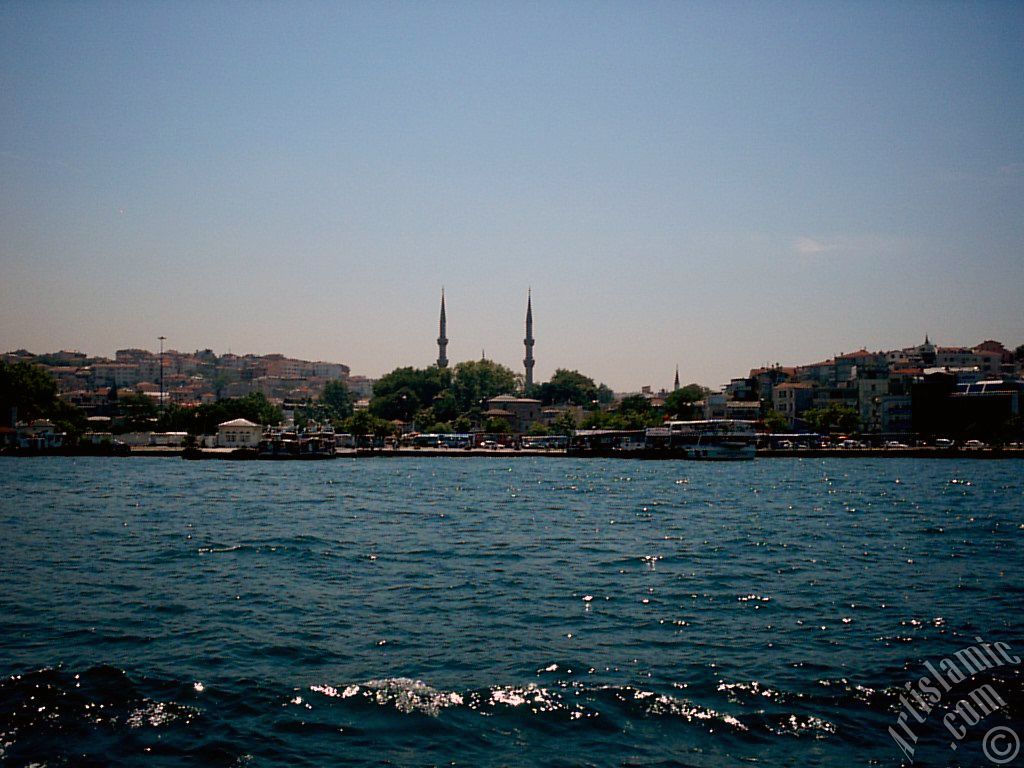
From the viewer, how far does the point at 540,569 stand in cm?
1534

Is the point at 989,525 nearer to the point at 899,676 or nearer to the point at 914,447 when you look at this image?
the point at 899,676

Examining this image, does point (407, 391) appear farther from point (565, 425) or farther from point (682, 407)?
point (682, 407)

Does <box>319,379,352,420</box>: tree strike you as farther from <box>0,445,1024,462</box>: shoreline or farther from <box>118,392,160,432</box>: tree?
<box>0,445,1024,462</box>: shoreline

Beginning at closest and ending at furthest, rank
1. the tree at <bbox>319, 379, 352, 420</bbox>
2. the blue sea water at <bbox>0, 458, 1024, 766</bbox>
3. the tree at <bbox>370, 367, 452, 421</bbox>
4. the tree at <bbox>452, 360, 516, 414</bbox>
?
the blue sea water at <bbox>0, 458, 1024, 766</bbox> → the tree at <bbox>370, 367, 452, 421</bbox> → the tree at <bbox>452, 360, 516, 414</bbox> → the tree at <bbox>319, 379, 352, 420</bbox>

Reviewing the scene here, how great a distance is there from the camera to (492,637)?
1045 centimetres

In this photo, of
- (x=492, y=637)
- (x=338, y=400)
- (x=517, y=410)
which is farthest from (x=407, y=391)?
(x=492, y=637)

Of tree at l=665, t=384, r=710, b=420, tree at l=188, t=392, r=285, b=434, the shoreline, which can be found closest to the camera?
the shoreline

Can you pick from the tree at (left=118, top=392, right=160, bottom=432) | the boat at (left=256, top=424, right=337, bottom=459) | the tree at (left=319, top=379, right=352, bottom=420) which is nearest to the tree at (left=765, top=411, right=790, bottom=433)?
the boat at (left=256, top=424, right=337, bottom=459)

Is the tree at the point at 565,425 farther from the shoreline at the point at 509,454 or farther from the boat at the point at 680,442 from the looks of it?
the shoreline at the point at 509,454

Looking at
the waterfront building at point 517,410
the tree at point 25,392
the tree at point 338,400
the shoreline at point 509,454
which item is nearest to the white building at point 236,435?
the shoreline at point 509,454

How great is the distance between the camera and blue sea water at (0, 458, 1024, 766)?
7414 mm

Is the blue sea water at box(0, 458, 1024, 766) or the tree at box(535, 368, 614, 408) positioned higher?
the tree at box(535, 368, 614, 408)

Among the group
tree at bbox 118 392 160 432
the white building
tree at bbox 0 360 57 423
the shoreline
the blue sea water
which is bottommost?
the shoreline

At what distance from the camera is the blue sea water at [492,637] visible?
7414 millimetres
